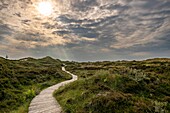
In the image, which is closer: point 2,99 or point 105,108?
point 105,108

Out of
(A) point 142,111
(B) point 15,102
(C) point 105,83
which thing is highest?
(C) point 105,83

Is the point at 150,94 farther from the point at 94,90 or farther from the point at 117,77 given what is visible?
the point at 94,90

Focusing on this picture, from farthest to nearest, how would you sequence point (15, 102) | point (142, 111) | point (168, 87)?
point (15, 102) < point (168, 87) < point (142, 111)

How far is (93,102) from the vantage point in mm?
12445

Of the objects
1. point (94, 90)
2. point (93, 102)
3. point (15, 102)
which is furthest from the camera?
point (15, 102)

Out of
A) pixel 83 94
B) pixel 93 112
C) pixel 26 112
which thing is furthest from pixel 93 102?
pixel 26 112

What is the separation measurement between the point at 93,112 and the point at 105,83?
5.27m

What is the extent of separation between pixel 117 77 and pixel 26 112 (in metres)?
8.32

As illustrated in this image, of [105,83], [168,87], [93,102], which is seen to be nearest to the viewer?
[93,102]

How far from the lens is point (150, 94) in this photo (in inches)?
616

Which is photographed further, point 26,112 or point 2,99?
point 2,99

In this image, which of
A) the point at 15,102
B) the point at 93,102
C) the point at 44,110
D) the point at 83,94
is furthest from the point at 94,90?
the point at 15,102

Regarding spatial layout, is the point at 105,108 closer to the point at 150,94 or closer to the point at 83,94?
the point at 83,94

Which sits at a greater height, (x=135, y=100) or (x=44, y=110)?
(x=135, y=100)
